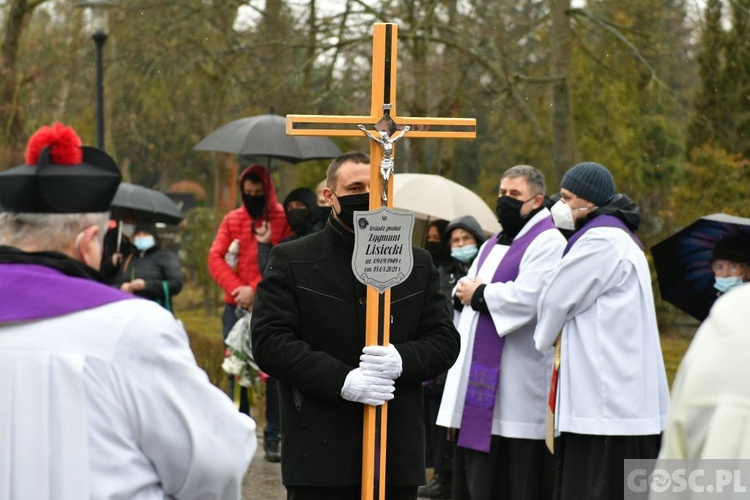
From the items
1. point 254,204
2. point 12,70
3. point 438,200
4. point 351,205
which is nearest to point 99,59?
point 12,70

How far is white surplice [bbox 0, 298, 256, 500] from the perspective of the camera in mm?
2855

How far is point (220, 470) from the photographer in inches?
117

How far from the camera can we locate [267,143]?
930cm

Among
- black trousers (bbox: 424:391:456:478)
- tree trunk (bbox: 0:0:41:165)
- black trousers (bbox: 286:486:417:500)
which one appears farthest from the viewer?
tree trunk (bbox: 0:0:41:165)

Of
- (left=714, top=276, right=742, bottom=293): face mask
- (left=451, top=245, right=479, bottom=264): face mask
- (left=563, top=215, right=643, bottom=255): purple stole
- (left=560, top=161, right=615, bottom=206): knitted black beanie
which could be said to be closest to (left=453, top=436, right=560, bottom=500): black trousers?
(left=563, top=215, right=643, bottom=255): purple stole

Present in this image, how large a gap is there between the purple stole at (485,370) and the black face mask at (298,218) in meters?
2.25

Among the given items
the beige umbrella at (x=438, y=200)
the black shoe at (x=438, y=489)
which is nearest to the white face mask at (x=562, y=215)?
the beige umbrella at (x=438, y=200)

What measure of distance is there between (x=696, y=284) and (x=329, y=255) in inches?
77.8

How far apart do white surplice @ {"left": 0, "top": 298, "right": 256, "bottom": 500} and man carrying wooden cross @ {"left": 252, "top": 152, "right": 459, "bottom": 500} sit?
1.67 metres

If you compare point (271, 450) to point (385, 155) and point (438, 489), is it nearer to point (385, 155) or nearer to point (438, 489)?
point (438, 489)

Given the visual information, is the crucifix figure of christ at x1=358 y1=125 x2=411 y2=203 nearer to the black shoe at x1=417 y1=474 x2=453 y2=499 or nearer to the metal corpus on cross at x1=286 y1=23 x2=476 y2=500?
the metal corpus on cross at x1=286 y1=23 x2=476 y2=500

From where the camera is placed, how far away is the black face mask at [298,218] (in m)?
8.67

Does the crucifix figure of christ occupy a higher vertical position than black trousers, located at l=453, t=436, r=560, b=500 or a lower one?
higher

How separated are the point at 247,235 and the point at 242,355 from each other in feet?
3.00
